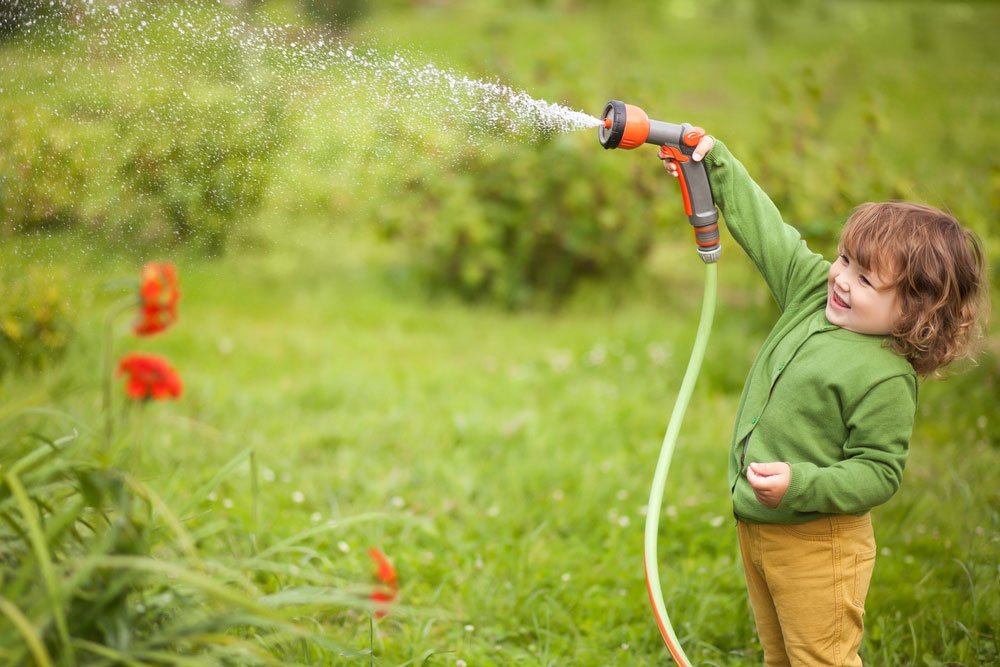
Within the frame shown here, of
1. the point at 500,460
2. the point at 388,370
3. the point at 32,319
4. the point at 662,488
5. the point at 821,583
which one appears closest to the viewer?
the point at 821,583

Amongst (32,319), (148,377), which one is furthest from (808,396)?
(32,319)

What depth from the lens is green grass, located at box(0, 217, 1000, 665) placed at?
2355mm

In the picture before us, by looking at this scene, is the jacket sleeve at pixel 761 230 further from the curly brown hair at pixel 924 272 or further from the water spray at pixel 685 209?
the curly brown hair at pixel 924 272

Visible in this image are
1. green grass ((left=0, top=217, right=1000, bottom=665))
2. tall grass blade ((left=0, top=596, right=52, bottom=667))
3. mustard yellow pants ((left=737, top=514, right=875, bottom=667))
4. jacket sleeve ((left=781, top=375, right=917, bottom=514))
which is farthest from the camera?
green grass ((left=0, top=217, right=1000, bottom=665))

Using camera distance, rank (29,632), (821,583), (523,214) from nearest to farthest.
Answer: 1. (29,632)
2. (821,583)
3. (523,214)

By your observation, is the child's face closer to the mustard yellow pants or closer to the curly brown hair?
the curly brown hair

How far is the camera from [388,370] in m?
4.30

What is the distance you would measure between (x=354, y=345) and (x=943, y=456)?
2919mm

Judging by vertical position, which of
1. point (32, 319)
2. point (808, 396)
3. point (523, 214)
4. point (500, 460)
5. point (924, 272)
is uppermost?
point (924, 272)

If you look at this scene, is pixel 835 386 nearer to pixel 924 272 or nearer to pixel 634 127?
pixel 924 272

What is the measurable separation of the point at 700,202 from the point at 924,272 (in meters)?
0.47

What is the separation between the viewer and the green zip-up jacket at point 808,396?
161cm

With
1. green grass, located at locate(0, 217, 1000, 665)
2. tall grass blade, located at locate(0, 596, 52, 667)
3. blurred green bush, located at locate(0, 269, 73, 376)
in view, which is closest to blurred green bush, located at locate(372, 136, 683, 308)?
green grass, located at locate(0, 217, 1000, 665)

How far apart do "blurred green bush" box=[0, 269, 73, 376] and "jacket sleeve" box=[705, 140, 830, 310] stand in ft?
9.41
